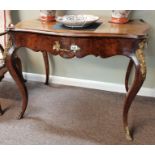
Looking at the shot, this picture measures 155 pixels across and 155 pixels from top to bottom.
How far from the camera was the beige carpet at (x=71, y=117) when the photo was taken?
5.26ft

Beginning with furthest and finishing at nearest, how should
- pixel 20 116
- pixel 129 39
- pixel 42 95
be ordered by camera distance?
pixel 42 95 < pixel 20 116 < pixel 129 39

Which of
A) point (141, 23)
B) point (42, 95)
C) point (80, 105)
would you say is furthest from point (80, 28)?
point (42, 95)

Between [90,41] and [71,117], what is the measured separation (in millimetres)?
690

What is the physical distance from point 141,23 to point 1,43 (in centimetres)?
126

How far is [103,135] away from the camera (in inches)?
64.0

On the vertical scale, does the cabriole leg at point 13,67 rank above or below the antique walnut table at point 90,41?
below

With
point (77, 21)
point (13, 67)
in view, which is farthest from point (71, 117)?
point (77, 21)

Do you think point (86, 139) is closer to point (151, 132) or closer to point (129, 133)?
point (129, 133)

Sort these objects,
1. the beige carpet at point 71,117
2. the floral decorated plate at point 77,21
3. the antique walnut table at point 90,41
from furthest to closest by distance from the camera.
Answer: the beige carpet at point 71,117, the floral decorated plate at point 77,21, the antique walnut table at point 90,41

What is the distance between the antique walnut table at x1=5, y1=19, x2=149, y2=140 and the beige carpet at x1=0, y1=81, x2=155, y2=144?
0.17 meters

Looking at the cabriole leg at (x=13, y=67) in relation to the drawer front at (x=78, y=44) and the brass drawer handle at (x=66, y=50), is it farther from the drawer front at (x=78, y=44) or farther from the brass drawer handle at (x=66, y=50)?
the brass drawer handle at (x=66, y=50)

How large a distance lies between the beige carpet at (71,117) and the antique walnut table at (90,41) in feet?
0.54

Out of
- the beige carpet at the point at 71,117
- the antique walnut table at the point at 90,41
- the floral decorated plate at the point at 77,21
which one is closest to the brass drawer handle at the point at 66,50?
the antique walnut table at the point at 90,41

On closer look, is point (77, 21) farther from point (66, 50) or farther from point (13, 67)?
point (13, 67)
